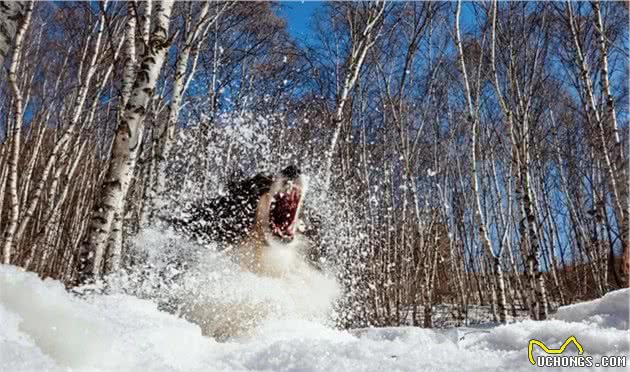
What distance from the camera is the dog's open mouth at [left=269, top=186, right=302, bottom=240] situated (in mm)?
2912

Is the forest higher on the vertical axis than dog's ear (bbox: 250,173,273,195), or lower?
higher

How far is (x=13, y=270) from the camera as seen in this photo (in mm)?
1056

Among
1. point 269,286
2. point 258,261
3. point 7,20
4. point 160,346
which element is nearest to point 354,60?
point 258,261

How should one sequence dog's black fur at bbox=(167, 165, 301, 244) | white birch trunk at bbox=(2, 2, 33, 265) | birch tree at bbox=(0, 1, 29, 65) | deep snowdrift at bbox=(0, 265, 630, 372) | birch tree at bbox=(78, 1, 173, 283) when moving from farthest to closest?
1. white birch trunk at bbox=(2, 2, 33, 265)
2. birch tree at bbox=(78, 1, 173, 283)
3. dog's black fur at bbox=(167, 165, 301, 244)
4. birch tree at bbox=(0, 1, 29, 65)
5. deep snowdrift at bbox=(0, 265, 630, 372)

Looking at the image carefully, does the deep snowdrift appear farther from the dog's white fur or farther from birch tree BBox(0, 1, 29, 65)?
birch tree BBox(0, 1, 29, 65)

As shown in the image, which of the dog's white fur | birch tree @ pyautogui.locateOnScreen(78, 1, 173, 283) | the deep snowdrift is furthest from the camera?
birch tree @ pyautogui.locateOnScreen(78, 1, 173, 283)

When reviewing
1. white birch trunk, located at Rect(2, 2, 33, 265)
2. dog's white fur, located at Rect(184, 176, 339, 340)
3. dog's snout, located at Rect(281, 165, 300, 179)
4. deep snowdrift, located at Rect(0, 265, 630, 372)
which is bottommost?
deep snowdrift, located at Rect(0, 265, 630, 372)

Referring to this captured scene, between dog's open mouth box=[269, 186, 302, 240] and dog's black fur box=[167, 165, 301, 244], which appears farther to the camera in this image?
dog's black fur box=[167, 165, 301, 244]

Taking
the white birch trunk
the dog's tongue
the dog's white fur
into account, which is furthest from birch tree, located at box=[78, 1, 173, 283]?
the white birch trunk

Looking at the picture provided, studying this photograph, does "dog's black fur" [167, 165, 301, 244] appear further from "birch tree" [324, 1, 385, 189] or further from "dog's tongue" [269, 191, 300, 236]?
"birch tree" [324, 1, 385, 189]

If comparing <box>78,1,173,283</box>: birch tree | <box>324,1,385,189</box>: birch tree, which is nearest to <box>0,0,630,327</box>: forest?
<box>324,1,385,189</box>: birch tree

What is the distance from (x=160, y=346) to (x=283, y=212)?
1655 millimetres

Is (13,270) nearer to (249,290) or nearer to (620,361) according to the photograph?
(620,361)

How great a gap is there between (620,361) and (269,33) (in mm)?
10980
